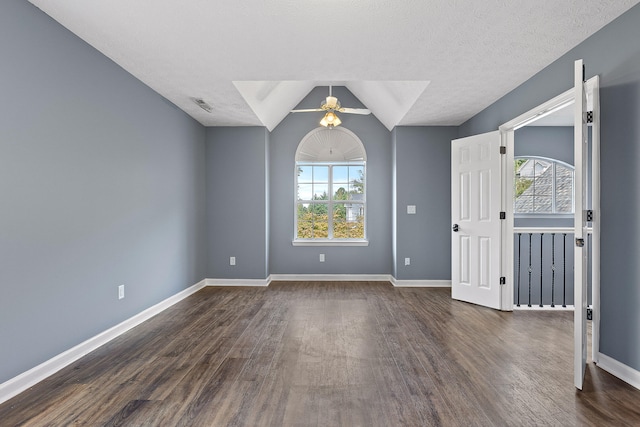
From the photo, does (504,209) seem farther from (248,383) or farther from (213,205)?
(213,205)

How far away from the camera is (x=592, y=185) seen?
2.43 metres

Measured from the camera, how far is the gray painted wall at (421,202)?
17.0 ft

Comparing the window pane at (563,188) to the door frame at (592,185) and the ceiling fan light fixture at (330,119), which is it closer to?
the door frame at (592,185)

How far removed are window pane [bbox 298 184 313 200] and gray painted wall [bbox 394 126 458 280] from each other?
151 cm

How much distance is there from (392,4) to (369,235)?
12.7ft

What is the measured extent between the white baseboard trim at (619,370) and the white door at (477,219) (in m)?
1.52

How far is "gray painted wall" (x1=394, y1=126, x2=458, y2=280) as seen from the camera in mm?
5168

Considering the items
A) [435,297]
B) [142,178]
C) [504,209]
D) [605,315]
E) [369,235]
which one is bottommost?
[435,297]

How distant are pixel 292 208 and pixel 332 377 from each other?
3572mm

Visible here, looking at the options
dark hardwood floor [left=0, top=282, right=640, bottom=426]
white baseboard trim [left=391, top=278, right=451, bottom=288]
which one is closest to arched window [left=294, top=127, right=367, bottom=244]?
white baseboard trim [left=391, top=278, right=451, bottom=288]

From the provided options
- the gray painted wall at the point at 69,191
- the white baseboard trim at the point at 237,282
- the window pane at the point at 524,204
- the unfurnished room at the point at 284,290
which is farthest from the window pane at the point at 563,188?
the gray painted wall at the point at 69,191

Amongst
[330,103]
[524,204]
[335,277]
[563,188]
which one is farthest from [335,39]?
[563,188]

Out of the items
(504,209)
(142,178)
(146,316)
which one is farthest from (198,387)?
(504,209)

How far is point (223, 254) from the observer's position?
5.22 meters
